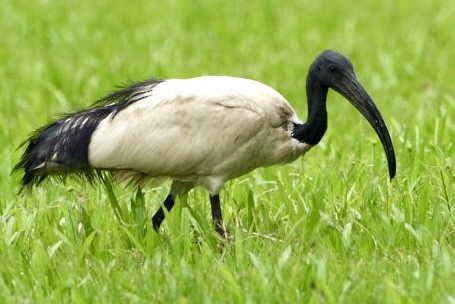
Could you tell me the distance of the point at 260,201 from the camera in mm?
7055

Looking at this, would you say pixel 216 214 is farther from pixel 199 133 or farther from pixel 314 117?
pixel 314 117

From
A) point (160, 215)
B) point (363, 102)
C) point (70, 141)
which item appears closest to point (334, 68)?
point (363, 102)

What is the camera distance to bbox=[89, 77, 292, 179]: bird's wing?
621 cm

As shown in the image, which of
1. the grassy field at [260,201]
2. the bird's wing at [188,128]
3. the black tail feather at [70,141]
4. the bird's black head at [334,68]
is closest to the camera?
the grassy field at [260,201]

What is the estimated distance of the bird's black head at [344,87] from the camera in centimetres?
643

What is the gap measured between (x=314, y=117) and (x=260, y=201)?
771 millimetres

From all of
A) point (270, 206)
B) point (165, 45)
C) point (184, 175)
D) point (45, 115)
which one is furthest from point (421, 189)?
point (165, 45)

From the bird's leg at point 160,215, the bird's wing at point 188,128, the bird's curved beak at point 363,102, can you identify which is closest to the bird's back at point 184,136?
the bird's wing at point 188,128

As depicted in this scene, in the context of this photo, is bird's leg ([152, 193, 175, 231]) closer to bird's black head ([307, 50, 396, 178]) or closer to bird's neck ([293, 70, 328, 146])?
bird's neck ([293, 70, 328, 146])

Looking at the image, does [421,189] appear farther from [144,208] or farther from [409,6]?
[409,6]

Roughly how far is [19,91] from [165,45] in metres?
2.03

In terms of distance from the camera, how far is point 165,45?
12609 mm

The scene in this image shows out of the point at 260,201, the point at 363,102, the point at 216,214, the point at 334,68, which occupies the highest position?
the point at 334,68

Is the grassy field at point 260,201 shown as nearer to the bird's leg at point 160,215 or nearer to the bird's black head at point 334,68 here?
the bird's leg at point 160,215
